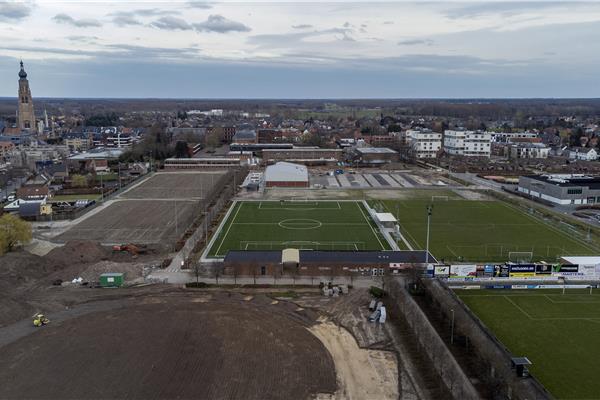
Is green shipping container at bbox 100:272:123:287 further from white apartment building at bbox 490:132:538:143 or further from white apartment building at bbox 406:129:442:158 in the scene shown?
white apartment building at bbox 490:132:538:143

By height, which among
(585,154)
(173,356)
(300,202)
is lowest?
(173,356)

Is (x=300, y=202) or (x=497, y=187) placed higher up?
(x=497, y=187)

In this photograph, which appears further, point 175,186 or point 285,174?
point 175,186

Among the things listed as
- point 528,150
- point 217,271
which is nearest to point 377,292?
point 217,271

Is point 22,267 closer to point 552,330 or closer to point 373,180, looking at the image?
Result: point 552,330

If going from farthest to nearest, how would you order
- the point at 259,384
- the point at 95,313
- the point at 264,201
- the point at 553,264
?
1. the point at 264,201
2. the point at 553,264
3. the point at 95,313
4. the point at 259,384

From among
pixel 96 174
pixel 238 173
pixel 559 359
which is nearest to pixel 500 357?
pixel 559 359

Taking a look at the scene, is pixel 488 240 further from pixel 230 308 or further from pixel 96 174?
pixel 96 174
